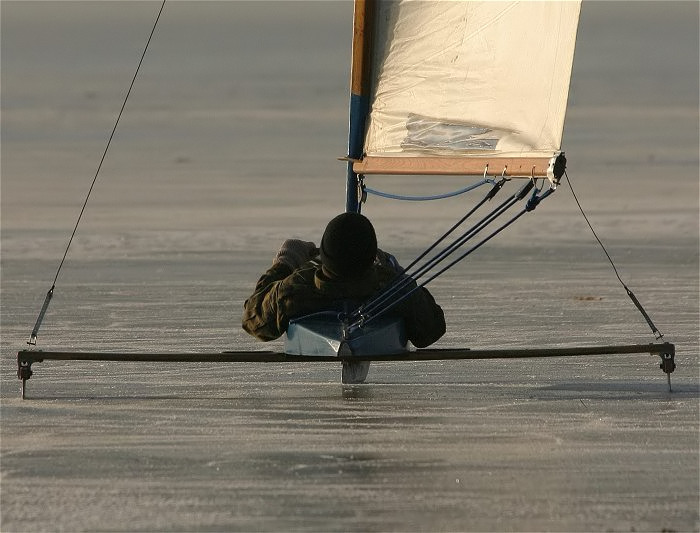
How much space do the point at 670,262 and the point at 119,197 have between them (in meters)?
5.61

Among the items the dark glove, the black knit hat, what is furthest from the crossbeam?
the dark glove

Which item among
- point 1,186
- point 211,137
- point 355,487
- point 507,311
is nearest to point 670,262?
point 507,311

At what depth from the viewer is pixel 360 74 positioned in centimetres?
787

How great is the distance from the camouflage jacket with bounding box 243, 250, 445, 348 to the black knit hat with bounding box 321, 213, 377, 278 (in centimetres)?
8

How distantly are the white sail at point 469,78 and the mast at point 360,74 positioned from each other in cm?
3

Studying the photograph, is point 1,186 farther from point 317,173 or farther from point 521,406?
point 521,406

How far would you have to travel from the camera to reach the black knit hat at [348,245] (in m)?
6.70

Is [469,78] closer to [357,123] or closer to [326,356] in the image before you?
[357,123]

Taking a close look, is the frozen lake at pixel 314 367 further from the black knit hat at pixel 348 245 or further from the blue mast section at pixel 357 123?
the blue mast section at pixel 357 123

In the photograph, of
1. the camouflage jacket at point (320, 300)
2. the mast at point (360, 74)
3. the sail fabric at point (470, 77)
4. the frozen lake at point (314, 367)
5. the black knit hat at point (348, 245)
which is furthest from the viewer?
the mast at point (360, 74)

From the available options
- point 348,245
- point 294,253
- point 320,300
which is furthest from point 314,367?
point 348,245

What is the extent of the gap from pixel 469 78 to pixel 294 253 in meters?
1.07

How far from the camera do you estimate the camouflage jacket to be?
6930mm

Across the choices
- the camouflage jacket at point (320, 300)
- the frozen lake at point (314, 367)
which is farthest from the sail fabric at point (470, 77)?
the frozen lake at point (314, 367)
